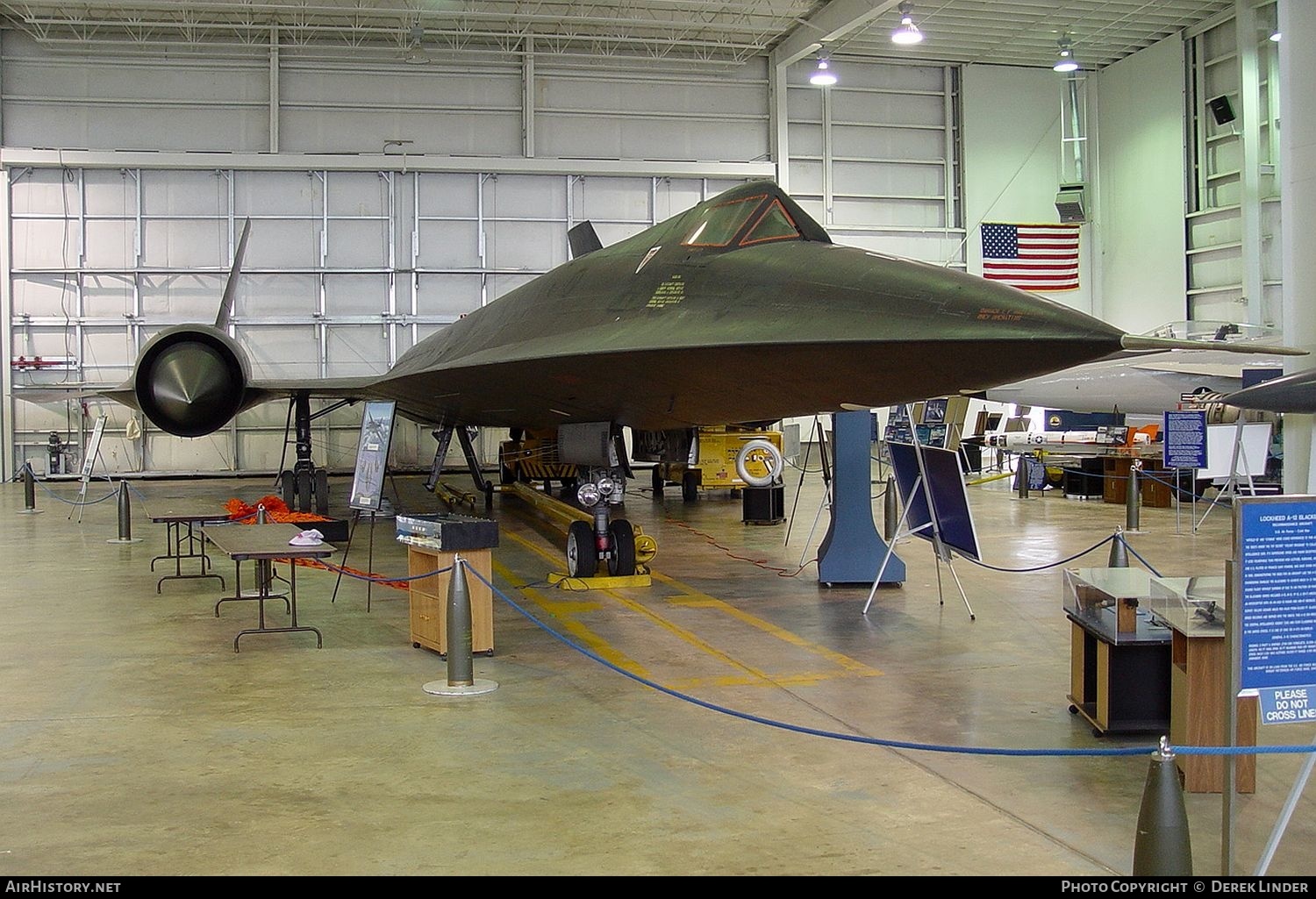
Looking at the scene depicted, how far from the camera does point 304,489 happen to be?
15016 mm

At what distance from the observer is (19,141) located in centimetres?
2394

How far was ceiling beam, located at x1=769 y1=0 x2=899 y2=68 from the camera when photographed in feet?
69.9

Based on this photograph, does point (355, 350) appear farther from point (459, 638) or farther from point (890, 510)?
point (459, 638)

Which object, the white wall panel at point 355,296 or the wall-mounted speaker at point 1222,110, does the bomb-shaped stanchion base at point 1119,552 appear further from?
the wall-mounted speaker at point 1222,110

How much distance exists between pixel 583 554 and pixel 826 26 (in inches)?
692

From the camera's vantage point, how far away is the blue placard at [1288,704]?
307 centimetres

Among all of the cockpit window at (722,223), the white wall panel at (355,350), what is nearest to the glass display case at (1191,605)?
the cockpit window at (722,223)

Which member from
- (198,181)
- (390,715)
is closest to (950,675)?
(390,715)

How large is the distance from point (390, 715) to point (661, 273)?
368 cm

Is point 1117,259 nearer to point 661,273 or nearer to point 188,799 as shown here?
point 661,273

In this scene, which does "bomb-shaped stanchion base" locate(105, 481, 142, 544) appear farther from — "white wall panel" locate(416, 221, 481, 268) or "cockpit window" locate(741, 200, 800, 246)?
"white wall panel" locate(416, 221, 481, 268)

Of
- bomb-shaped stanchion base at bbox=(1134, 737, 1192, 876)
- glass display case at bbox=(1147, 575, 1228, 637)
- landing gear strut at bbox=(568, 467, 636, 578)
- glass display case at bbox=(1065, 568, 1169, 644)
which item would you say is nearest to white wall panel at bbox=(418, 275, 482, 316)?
landing gear strut at bbox=(568, 467, 636, 578)

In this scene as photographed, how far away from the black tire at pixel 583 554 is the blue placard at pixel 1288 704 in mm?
6666

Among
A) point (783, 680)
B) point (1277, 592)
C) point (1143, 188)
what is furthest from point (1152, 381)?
point (1277, 592)
